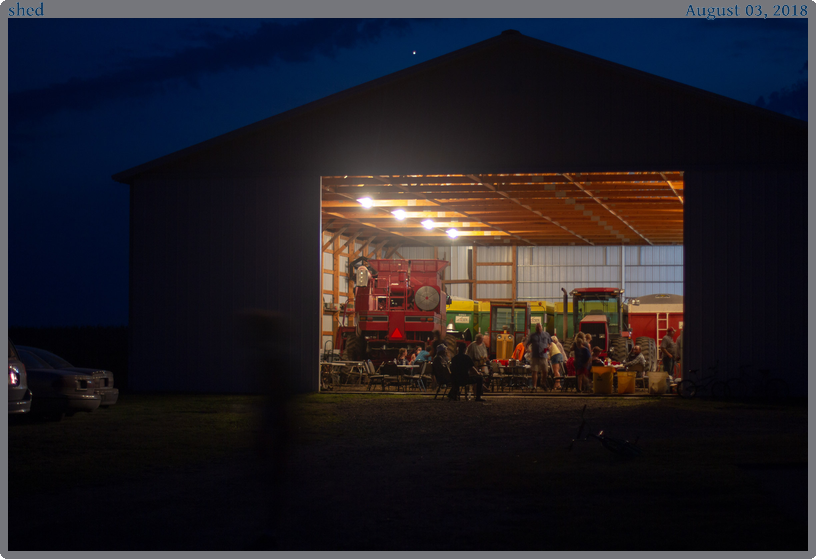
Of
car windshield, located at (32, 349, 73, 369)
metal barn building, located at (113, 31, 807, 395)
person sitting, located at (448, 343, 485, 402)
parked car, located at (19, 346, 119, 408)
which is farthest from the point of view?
metal barn building, located at (113, 31, 807, 395)

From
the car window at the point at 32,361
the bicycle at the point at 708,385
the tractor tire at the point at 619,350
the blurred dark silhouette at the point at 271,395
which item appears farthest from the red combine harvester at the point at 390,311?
the blurred dark silhouette at the point at 271,395

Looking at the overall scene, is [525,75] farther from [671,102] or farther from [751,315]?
[751,315]

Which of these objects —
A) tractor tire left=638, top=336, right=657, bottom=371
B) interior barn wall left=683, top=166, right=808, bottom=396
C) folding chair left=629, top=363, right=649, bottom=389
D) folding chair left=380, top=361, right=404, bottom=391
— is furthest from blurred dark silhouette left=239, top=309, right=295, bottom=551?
tractor tire left=638, top=336, right=657, bottom=371

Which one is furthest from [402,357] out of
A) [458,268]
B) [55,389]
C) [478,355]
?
[458,268]


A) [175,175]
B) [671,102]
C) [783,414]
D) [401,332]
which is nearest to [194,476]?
[783,414]

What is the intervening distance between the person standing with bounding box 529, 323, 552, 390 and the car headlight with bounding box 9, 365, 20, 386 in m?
11.8

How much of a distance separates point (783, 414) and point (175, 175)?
14.3 metres

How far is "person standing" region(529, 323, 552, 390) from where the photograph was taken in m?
19.6

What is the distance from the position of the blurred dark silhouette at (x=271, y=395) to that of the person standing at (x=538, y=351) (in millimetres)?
13992

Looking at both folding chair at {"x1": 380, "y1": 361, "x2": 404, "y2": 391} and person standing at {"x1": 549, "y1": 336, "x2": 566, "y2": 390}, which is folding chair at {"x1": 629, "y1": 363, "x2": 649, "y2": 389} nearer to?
person standing at {"x1": 549, "y1": 336, "x2": 566, "y2": 390}

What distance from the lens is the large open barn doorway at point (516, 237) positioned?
24109 mm

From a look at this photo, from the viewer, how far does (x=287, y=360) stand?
617 centimetres

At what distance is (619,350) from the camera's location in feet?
78.2

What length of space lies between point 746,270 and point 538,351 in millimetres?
5109
